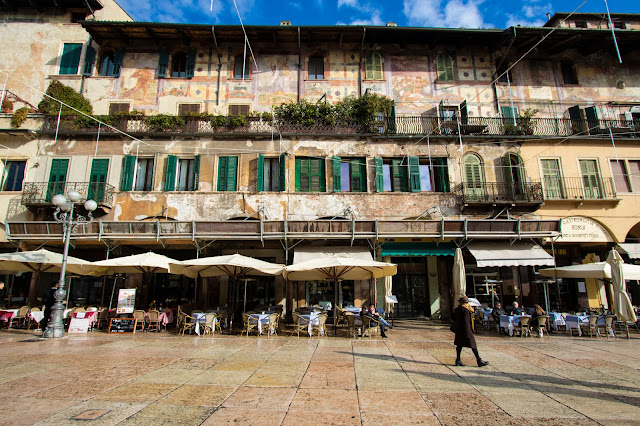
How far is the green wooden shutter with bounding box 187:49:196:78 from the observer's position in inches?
761

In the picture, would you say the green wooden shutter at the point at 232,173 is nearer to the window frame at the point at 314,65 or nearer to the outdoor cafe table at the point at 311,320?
the window frame at the point at 314,65

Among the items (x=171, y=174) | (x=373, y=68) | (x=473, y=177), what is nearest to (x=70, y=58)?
(x=171, y=174)

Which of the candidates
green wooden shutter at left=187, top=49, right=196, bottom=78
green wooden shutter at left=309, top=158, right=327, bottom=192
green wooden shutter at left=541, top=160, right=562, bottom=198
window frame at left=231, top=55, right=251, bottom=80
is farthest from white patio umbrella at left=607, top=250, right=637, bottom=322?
green wooden shutter at left=187, top=49, right=196, bottom=78

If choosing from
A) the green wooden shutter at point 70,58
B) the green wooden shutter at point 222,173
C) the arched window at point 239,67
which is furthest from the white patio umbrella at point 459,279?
the green wooden shutter at point 70,58

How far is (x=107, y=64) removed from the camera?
778 inches

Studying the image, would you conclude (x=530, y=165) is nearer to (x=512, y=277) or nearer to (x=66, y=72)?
(x=512, y=277)

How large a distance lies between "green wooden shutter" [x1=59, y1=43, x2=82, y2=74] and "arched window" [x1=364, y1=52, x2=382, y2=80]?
605 inches

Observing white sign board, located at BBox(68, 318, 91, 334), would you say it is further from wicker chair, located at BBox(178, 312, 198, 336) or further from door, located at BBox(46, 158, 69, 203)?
door, located at BBox(46, 158, 69, 203)

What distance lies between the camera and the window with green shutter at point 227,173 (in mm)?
17125

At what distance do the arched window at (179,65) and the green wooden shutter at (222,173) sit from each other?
227 inches

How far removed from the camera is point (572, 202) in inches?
690

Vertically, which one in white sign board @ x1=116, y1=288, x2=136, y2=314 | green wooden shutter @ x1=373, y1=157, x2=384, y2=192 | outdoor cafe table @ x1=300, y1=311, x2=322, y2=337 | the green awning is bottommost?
outdoor cafe table @ x1=300, y1=311, x2=322, y2=337

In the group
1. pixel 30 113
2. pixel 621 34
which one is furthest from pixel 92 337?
pixel 621 34

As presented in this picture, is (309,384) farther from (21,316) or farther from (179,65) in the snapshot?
(179,65)
